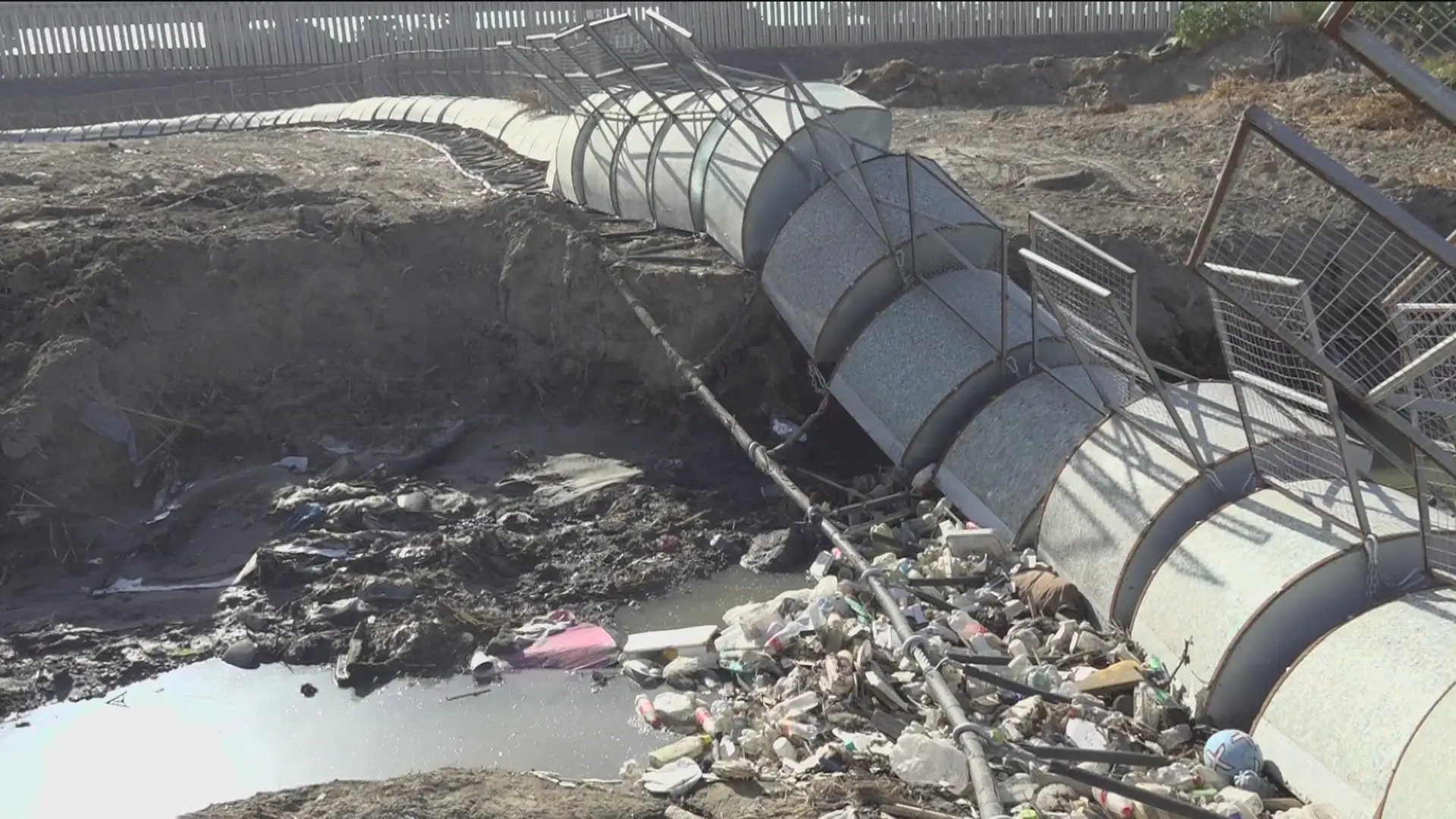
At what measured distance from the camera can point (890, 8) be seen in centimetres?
2912

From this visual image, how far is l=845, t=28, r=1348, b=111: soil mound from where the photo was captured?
1995 cm

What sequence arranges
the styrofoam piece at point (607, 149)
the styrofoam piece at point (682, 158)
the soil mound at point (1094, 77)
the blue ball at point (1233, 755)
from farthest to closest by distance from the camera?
1. the soil mound at point (1094, 77)
2. the styrofoam piece at point (607, 149)
3. the styrofoam piece at point (682, 158)
4. the blue ball at point (1233, 755)

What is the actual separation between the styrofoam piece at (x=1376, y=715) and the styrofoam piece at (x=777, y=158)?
223 inches

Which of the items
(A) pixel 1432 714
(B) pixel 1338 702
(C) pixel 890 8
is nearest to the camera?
(A) pixel 1432 714

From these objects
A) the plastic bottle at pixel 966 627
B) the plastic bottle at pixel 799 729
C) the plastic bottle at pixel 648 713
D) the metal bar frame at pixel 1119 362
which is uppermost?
the metal bar frame at pixel 1119 362

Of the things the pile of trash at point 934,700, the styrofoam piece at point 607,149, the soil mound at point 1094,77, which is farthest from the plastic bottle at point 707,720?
the soil mound at point 1094,77

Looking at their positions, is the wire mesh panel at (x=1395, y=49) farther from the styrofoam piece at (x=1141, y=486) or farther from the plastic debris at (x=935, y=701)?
the plastic debris at (x=935, y=701)

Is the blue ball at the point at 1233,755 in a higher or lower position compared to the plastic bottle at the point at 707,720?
higher

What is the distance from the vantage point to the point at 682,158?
11.8m

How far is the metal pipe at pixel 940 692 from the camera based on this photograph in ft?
17.4

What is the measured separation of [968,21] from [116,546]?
954 inches

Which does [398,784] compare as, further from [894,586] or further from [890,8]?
[890,8]

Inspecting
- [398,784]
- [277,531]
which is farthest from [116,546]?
[398,784]

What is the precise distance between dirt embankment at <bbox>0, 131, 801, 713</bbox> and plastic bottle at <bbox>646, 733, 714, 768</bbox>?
6.32 ft
